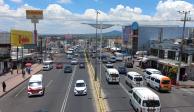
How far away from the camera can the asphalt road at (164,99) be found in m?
37.4

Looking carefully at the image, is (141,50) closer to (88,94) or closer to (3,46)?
(3,46)

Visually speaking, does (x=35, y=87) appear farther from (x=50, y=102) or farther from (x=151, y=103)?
(x=151, y=103)

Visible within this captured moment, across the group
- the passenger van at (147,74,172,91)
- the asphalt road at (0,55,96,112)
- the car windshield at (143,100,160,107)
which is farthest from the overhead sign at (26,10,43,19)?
the car windshield at (143,100,160,107)

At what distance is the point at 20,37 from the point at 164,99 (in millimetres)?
68683

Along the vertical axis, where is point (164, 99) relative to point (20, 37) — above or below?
below

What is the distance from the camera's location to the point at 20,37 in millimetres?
104500

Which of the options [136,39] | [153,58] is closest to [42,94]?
[153,58]

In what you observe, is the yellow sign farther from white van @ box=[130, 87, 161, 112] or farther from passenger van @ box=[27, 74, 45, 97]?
white van @ box=[130, 87, 161, 112]

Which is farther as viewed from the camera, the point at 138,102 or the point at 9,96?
the point at 9,96

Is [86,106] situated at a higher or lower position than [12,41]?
lower

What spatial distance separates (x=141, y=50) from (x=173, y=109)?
365ft

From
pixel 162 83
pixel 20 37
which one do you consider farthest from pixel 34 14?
pixel 162 83

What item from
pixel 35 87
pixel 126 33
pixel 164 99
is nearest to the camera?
pixel 164 99

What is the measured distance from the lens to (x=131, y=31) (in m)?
147
